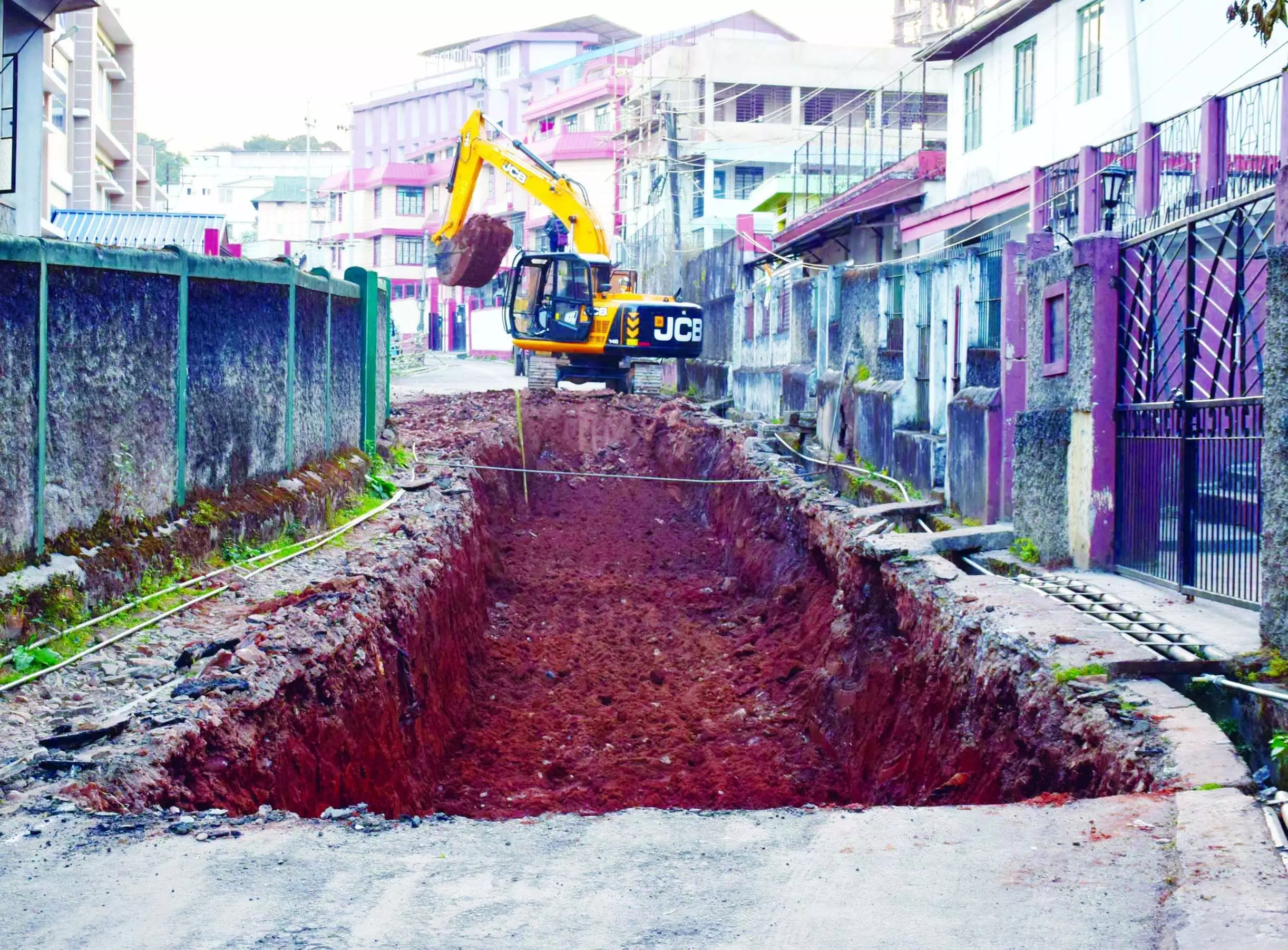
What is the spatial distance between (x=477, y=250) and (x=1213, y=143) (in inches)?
555

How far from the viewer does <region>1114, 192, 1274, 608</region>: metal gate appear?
869 cm

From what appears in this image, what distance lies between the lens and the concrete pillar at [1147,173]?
54.2 feet

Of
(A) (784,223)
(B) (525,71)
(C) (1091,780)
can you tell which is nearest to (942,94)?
(A) (784,223)

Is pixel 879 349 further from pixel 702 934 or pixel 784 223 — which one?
pixel 784 223

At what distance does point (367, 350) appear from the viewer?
17.8 meters

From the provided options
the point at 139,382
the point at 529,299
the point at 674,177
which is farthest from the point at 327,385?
the point at 674,177

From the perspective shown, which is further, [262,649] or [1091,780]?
[262,649]

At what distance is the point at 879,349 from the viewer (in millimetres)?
17812

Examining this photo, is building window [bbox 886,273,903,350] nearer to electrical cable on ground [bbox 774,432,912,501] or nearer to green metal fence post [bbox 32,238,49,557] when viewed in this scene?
electrical cable on ground [bbox 774,432,912,501]

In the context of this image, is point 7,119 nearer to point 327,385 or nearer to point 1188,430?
point 327,385

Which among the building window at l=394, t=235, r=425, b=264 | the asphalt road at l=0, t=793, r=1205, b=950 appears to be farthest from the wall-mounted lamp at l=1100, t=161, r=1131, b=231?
the building window at l=394, t=235, r=425, b=264

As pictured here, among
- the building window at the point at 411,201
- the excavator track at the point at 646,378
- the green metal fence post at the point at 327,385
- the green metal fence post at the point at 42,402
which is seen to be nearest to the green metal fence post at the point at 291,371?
the green metal fence post at the point at 327,385

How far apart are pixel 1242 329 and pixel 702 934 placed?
6050 mm

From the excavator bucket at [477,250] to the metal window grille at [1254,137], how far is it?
1346 centimetres
